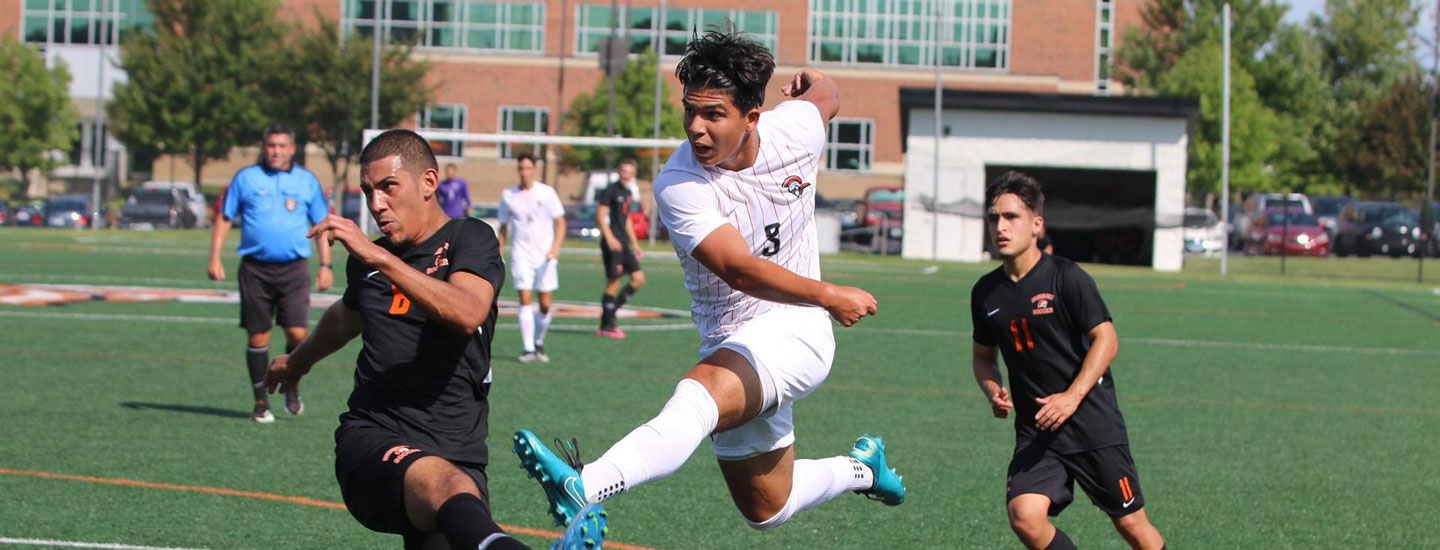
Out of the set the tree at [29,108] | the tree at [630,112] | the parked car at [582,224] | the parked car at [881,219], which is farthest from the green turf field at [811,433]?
the tree at [29,108]

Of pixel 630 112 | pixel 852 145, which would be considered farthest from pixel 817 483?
pixel 852 145

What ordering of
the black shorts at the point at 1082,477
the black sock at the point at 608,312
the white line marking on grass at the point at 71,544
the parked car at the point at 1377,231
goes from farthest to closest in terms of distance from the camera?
the parked car at the point at 1377,231 < the black sock at the point at 608,312 < the white line marking on grass at the point at 71,544 < the black shorts at the point at 1082,477

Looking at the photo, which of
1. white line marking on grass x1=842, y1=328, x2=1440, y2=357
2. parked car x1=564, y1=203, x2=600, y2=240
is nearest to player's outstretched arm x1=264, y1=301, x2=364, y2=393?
white line marking on grass x1=842, y1=328, x2=1440, y2=357

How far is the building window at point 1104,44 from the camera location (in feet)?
262

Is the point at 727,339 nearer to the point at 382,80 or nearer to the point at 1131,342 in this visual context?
the point at 1131,342

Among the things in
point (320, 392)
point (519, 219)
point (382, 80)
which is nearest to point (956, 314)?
point (519, 219)

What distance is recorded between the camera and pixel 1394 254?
4703 centimetres

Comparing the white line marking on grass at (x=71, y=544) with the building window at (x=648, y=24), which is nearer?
the white line marking on grass at (x=71, y=544)

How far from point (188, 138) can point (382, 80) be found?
383 inches

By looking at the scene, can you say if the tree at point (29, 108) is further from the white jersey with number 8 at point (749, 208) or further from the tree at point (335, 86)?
the white jersey with number 8 at point (749, 208)

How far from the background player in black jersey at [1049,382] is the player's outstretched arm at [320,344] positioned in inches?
95.1

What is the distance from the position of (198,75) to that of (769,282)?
2463 inches

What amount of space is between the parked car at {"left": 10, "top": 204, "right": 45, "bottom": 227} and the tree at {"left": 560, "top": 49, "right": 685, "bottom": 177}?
815 inches

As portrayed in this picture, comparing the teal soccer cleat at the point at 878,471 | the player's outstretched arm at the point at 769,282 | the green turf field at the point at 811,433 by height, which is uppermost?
the player's outstretched arm at the point at 769,282
